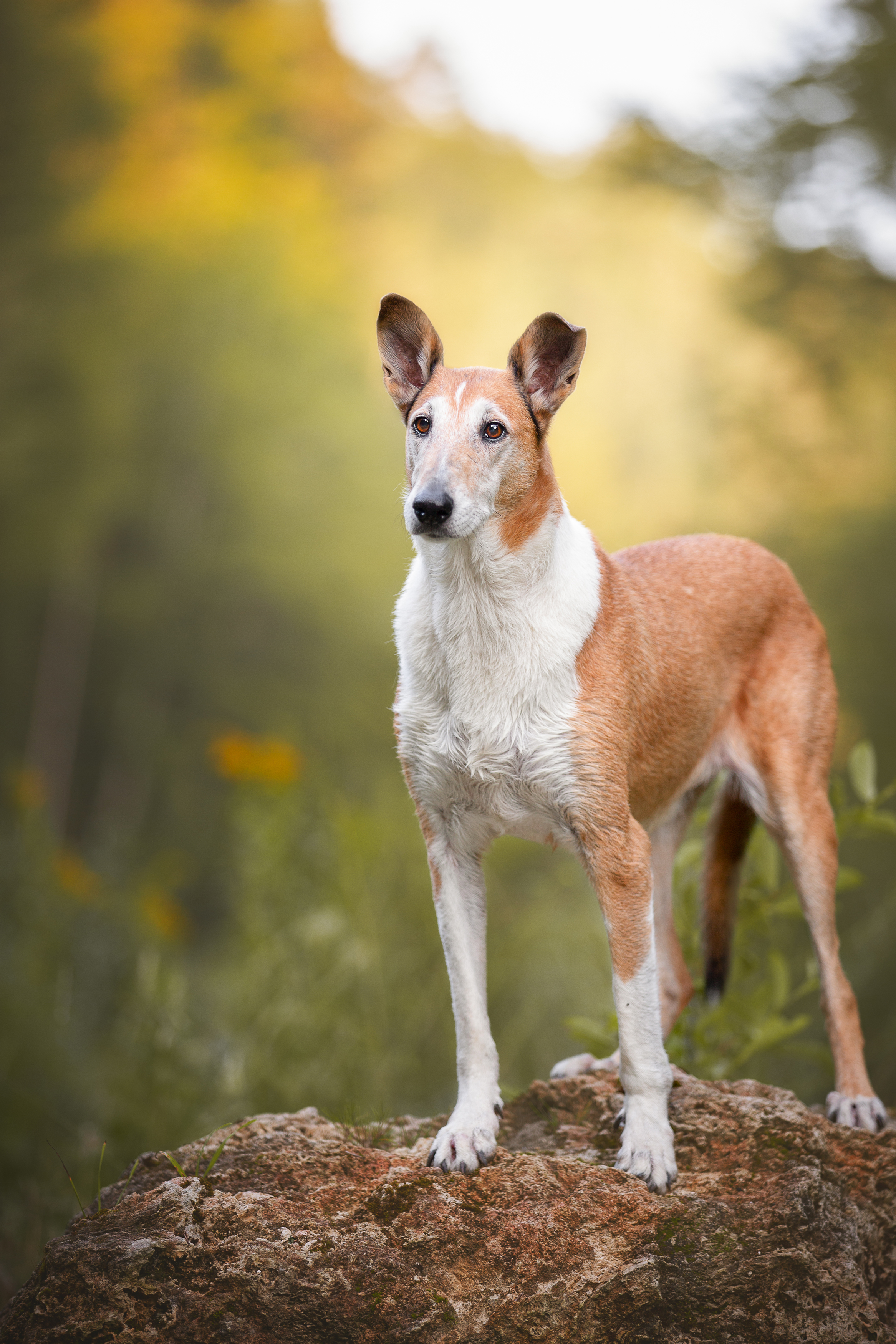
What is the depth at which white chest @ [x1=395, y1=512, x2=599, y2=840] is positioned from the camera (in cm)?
371

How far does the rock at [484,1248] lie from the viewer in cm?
306

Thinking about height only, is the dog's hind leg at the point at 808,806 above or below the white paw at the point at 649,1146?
above

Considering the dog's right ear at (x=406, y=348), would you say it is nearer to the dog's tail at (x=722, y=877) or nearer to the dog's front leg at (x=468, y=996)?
the dog's front leg at (x=468, y=996)

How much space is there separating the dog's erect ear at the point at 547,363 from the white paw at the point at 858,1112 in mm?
2909

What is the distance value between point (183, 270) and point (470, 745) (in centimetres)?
1606

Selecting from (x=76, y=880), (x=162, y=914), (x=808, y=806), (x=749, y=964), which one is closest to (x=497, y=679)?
(x=808, y=806)

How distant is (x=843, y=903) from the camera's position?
26.6 ft

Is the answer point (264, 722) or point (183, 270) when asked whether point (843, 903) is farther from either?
point (183, 270)

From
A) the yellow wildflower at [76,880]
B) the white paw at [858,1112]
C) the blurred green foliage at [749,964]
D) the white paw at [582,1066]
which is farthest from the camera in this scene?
the yellow wildflower at [76,880]

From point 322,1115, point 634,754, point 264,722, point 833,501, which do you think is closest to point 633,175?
point 833,501

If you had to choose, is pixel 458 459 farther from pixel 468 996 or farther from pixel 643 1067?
pixel 643 1067

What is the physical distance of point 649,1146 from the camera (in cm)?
360

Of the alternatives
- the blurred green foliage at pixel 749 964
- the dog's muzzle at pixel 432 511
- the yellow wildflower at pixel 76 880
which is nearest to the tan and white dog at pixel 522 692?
the dog's muzzle at pixel 432 511

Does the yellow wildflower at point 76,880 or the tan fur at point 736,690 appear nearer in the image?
the tan fur at point 736,690
